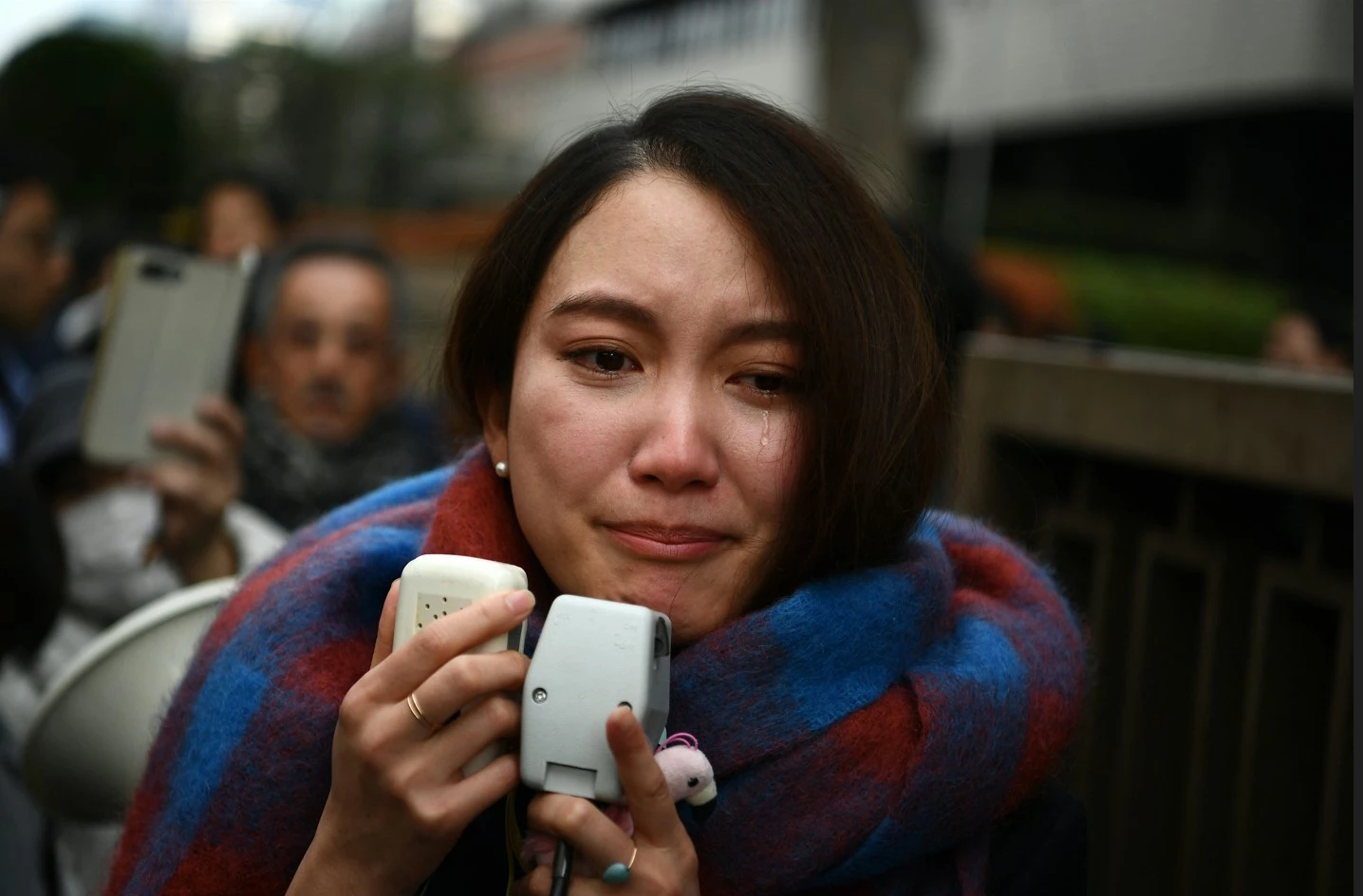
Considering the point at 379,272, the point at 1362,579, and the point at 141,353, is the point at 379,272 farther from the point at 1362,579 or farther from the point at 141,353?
the point at 1362,579

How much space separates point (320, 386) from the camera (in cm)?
410

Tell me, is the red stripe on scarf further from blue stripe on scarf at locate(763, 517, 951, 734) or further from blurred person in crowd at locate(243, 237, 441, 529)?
blurred person in crowd at locate(243, 237, 441, 529)

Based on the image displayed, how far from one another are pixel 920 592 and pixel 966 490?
1.74m

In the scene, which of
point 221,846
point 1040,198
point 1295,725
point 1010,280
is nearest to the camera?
point 221,846

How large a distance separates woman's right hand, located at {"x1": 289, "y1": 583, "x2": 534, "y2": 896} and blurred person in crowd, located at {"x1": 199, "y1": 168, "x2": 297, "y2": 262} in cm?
469

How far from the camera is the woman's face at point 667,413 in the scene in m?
1.66

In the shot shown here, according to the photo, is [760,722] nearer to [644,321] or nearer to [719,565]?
[719,565]

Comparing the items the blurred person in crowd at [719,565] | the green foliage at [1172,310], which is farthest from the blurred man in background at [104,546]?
the green foliage at [1172,310]

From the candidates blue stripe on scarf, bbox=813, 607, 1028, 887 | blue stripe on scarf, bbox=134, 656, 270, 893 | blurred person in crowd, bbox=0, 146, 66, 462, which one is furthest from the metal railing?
blurred person in crowd, bbox=0, 146, 66, 462

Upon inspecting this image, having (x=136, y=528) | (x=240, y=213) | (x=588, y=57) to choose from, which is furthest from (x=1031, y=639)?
(x=588, y=57)

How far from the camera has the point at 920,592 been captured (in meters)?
1.79

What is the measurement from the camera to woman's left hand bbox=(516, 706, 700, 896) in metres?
1.46

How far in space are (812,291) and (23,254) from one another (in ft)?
16.2

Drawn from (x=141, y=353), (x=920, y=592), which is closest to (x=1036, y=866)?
(x=920, y=592)
